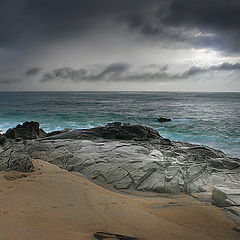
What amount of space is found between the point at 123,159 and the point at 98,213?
3.21 metres

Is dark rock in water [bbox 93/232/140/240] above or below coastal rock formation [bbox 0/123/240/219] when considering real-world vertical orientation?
above

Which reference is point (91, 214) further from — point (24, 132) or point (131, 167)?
point (24, 132)

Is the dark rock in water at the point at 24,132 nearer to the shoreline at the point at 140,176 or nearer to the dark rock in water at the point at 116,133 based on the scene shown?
the dark rock in water at the point at 116,133

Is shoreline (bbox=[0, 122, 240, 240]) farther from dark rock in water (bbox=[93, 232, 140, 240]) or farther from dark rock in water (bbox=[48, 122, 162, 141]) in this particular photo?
dark rock in water (bbox=[48, 122, 162, 141])

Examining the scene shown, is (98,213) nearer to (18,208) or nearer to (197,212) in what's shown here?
(18,208)

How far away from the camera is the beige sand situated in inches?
107

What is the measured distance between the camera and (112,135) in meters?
12.2

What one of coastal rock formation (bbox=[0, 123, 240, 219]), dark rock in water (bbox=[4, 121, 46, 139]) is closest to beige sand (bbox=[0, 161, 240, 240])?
coastal rock formation (bbox=[0, 123, 240, 219])

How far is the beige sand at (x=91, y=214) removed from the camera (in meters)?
2.72

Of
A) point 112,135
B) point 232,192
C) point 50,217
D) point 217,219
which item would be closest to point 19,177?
point 50,217

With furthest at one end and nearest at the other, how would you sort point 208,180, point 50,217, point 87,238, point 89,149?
point 89,149 → point 208,180 → point 50,217 → point 87,238

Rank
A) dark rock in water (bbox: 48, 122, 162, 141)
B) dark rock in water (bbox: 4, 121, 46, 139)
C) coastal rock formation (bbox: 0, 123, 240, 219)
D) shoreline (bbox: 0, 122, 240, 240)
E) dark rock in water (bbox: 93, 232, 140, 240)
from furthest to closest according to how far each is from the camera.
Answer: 1. dark rock in water (bbox: 4, 121, 46, 139)
2. dark rock in water (bbox: 48, 122, 162, 141)
3. coastal rock formation (bbox: 0, 123, 240, 219)
4. shoreline (bbox: 0, 122, 240, 240)
5. dark rock in water (bbox: 93, 232, 140, 240)

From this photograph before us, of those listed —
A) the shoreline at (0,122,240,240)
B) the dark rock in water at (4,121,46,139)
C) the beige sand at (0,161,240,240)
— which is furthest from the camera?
the dark rock in water at (4,121,46,139)

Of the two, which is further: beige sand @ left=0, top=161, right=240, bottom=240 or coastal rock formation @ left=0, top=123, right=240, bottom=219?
coastal rock formation @ left=0, top=123, right=240, bottom=219
